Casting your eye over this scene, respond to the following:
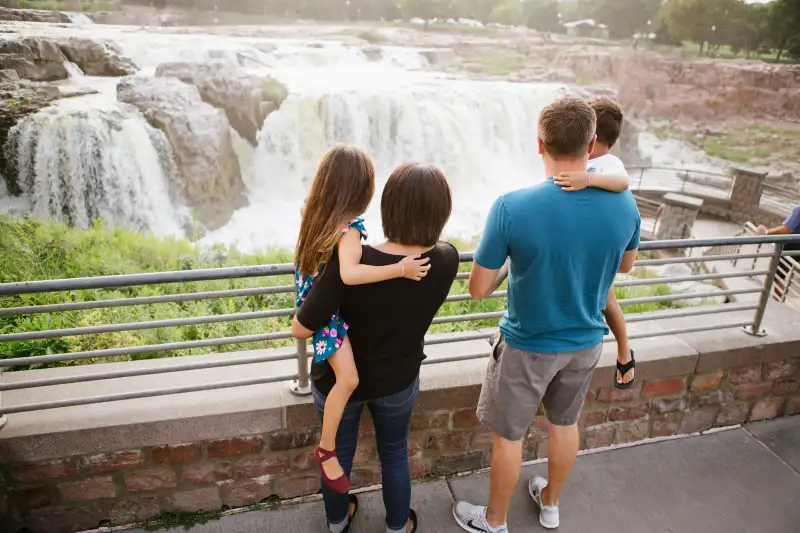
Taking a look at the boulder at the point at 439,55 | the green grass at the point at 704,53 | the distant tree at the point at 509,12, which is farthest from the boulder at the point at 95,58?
the green grass at the point at 704,53

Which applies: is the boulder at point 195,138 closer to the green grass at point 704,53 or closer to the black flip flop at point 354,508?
the green grass at point 704,53

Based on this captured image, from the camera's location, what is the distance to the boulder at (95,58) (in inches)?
398

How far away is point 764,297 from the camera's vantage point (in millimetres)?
3133

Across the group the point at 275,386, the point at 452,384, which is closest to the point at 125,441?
the point at 275,386

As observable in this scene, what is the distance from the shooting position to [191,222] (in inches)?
486

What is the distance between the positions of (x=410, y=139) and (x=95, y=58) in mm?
7677

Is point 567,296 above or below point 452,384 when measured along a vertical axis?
above

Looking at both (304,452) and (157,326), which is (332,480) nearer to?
(304,452)

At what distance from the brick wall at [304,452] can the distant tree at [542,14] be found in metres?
11.2

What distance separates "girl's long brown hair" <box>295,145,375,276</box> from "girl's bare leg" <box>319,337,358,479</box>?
1.04ft

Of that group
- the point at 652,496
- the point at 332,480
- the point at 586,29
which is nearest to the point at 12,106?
the point at 332,480

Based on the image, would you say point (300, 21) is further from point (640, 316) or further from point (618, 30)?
point (640, 316)

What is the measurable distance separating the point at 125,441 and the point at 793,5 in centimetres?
1104

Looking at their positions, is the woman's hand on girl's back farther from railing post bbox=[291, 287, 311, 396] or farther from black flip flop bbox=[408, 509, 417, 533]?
black flip flop bbox=[408, 509, 417, 533]
